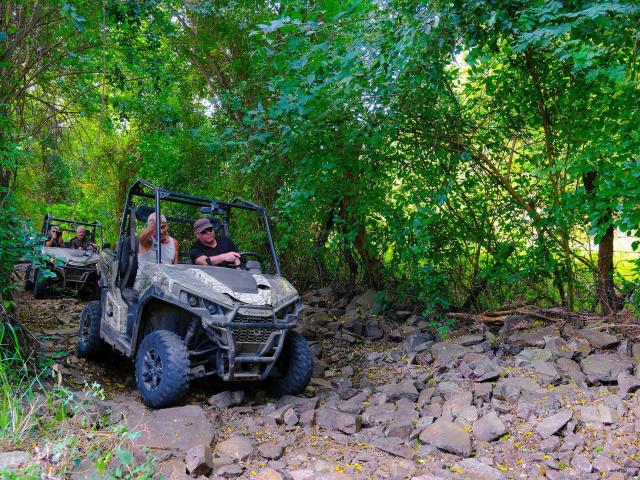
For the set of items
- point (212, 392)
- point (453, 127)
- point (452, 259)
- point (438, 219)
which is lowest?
point (212, 392)

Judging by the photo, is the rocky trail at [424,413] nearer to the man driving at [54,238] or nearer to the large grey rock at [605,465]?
the large grey rock at [605,465]

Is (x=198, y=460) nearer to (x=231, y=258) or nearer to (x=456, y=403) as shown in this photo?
(x=456, y=403)

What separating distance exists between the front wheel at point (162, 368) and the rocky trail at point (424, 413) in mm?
201

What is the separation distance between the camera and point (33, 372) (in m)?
4.94

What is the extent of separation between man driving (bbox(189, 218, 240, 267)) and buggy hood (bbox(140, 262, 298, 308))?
0.44m

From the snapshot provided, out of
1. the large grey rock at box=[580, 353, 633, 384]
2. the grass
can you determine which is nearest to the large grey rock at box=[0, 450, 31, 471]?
the grass

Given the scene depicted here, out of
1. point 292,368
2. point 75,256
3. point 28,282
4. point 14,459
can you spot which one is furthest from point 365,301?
point 28,282

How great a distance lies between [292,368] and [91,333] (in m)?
2.44

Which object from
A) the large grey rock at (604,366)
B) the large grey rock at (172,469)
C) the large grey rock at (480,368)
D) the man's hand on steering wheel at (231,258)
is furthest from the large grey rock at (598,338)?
the large grey rock at (172,469)

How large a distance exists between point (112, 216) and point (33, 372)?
13.4 meters

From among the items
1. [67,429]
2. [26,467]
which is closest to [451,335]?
[67,429]

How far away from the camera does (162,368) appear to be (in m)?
4.48

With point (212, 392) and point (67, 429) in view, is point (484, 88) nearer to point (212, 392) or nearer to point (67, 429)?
point (212, 392)

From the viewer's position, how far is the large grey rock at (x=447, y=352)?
569 centimetres
